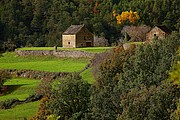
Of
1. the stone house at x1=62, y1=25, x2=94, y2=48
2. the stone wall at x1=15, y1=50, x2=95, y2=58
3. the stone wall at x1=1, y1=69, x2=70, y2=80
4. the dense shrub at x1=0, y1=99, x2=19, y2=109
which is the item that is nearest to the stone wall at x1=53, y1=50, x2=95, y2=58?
the stone wall at x1=15, y1=50, x2=95, y2=58

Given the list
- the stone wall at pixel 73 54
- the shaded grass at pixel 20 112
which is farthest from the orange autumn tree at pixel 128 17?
the shaded grass at pixel 20 112

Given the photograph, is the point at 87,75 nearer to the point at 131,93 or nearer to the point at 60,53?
the point at 60,53

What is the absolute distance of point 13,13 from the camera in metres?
80.6

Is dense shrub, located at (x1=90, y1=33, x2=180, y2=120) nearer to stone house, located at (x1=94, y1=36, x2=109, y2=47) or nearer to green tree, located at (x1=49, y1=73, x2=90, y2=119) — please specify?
green tree, located at (x1=49, y1=73, x2=90, y2=119)

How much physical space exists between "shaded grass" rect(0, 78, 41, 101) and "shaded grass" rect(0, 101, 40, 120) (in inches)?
128

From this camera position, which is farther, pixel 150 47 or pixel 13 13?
pixel 13 13

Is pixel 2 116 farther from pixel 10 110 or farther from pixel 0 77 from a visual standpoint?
pixel 0 77

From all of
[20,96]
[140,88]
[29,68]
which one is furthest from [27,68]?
[140,88]

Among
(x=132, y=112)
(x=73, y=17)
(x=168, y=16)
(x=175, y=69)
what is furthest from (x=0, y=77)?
(x=168, y=16)

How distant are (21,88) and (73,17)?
140ft

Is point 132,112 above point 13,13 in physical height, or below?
below

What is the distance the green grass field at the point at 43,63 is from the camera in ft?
151

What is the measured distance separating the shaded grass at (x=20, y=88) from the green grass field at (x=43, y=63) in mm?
4220

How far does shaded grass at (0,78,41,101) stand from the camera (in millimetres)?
35294
